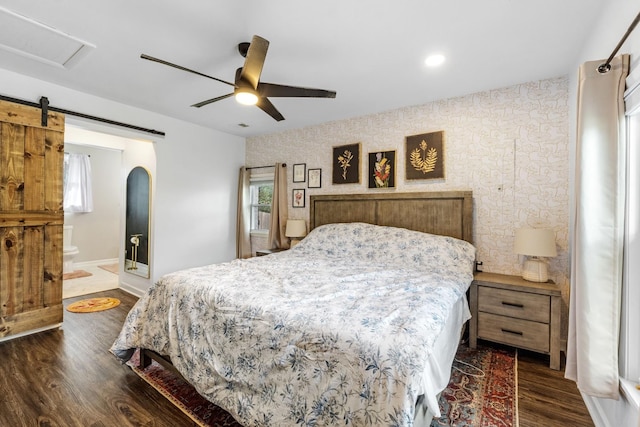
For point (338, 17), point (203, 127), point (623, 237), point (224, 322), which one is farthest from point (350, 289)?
point (203, 127)

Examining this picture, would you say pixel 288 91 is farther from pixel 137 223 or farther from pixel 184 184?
pixel 137 223

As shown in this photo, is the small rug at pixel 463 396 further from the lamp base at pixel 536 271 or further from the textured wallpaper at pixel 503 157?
the textured wallpaper at pixel 503 157

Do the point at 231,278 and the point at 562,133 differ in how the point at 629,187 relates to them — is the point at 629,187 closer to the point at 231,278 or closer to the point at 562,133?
the point at 562,133

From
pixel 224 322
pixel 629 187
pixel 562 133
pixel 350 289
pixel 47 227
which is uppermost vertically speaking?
pixel 562 133

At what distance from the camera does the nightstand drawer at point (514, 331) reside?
2.27 metres

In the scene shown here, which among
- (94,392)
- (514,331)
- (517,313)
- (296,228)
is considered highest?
(296,228)

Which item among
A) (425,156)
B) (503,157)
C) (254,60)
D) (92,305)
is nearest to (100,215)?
(92,305)

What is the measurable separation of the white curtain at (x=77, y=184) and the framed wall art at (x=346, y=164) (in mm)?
5057

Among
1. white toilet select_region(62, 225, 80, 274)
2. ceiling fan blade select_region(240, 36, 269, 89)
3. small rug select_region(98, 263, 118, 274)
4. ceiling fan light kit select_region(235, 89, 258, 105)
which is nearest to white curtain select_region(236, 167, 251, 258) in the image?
small rug select_region(98, 263, 118, 274)

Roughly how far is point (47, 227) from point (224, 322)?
251 centimetres

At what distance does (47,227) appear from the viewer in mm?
2832

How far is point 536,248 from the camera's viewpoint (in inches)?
93.0

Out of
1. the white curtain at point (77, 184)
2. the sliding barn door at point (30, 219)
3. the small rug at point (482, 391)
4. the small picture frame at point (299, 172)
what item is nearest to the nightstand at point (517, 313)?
the small rug at point (482, 391)

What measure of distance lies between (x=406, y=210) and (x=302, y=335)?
238cm
